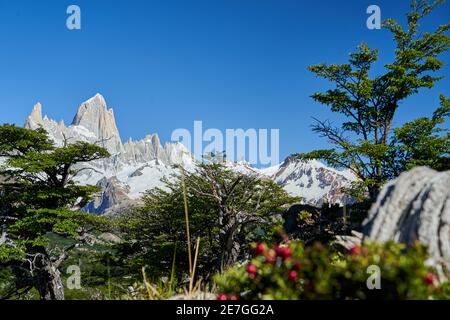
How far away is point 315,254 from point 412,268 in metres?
0.82

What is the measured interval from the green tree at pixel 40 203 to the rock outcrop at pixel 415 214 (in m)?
21.2

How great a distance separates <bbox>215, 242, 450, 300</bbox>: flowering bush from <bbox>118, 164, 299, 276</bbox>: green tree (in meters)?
18.3

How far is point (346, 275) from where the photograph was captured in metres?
3.65

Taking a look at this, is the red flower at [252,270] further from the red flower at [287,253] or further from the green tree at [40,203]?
the green tree at [40,203]

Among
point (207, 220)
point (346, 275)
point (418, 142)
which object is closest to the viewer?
point (346, 275)

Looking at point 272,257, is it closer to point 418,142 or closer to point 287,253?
point 287,253

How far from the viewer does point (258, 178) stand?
1057 inches

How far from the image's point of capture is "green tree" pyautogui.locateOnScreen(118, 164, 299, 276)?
23750mm

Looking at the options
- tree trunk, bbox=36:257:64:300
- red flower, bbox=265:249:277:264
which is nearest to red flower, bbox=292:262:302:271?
red flower, bbox=265:249:277:264

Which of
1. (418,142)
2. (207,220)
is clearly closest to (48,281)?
(207,220)

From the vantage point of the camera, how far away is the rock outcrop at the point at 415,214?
4629mm

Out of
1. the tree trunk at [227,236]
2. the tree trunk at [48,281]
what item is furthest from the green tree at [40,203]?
the tree trunk at [227,236]

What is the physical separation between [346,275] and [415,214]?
61.6 inches
